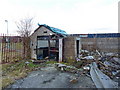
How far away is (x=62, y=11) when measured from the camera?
30.4 feet

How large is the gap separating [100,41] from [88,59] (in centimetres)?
422

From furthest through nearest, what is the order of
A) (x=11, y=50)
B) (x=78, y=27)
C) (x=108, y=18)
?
(x=78, y=27) → (x=108, y=18) → (x=11, y=50)

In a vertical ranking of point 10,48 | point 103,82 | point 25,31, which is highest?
point 25,31

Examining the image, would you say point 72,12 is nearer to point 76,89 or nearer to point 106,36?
point 106,36

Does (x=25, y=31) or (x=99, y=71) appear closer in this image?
(x=99, y=71)

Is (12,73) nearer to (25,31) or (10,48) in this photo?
(10,48)

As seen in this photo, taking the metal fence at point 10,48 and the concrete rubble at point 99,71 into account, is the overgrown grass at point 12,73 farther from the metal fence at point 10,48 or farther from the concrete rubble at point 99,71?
the concrete rubble at point 99,71

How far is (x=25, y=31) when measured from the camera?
7656 mm

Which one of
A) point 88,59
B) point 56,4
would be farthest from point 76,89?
point 56,4

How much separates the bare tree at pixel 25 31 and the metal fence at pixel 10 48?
0.29 m

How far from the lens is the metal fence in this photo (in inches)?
244

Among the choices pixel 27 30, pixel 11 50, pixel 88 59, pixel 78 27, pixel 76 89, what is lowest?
pixel 76 89

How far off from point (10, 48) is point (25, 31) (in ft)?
5.59

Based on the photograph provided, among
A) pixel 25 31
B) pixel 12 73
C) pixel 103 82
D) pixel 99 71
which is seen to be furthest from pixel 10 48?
pixel 103 82
